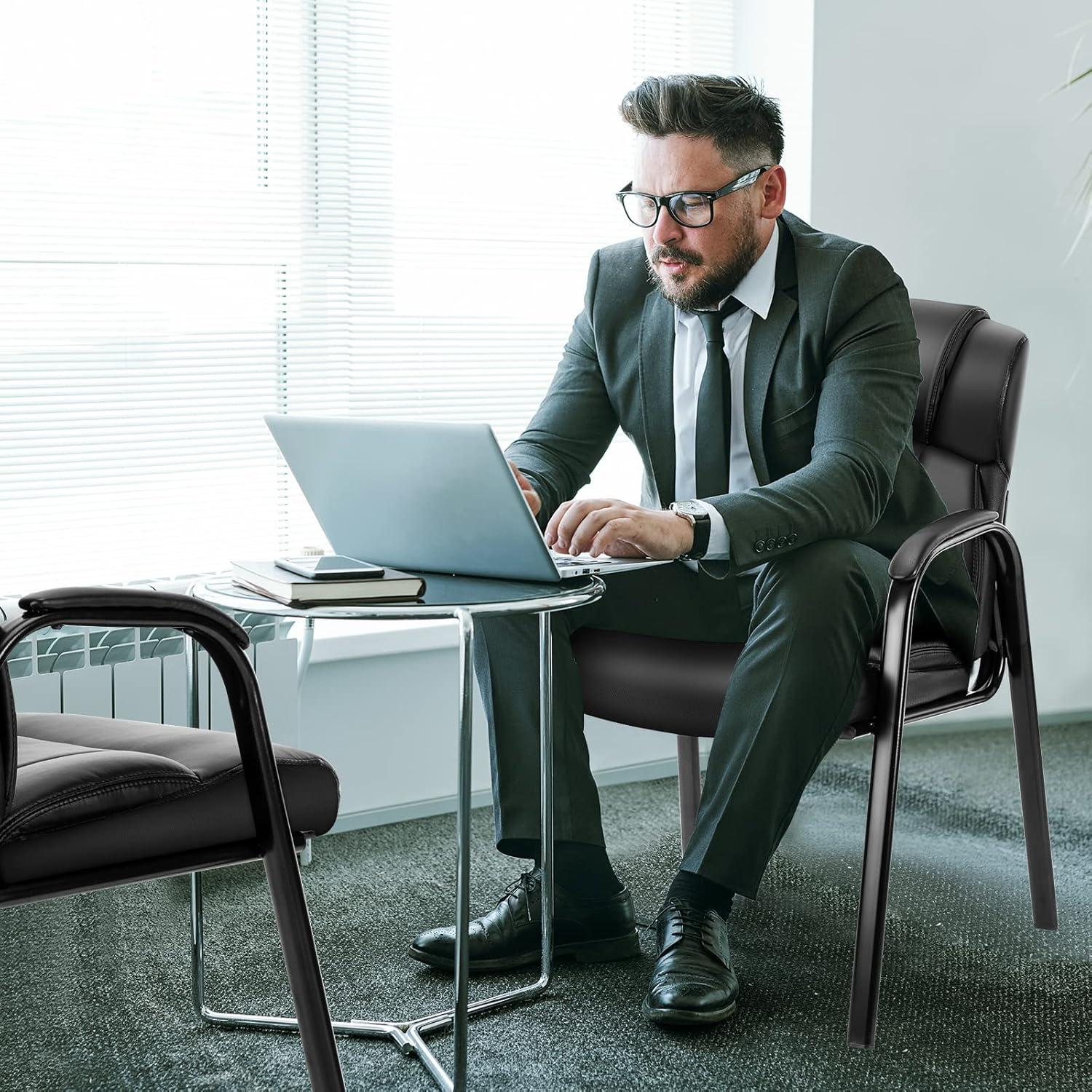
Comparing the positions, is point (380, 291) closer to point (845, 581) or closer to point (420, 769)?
point (420, 769)

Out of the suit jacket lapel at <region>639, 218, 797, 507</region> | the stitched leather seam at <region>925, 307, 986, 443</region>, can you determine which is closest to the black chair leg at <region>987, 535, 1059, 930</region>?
the stitched leather seam at <region>925, 307, 986, 443</region>

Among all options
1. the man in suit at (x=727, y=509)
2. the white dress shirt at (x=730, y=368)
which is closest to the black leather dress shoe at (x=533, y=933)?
the man in suit at (x=727, y=509)

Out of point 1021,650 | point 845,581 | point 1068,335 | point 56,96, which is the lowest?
point 1021,650

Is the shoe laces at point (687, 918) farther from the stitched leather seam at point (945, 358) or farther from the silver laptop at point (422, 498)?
the stitched leather seam at point (945, 358)

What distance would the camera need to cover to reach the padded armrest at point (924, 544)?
5.63 feet

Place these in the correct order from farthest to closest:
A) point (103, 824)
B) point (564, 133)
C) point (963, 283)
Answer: point (963, 283)
point (564, 133)
point (103, 824)

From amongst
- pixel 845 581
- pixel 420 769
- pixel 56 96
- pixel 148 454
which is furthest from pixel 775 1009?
pixel 56 96

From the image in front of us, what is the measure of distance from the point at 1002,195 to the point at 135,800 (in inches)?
103

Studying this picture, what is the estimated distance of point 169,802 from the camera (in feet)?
4.38

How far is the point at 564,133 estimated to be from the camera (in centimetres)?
300

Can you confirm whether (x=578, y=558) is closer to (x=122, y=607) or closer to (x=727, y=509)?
(x=727, y=509)

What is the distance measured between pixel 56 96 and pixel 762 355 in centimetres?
130

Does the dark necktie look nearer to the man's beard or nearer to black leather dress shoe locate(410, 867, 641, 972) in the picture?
the man's beard

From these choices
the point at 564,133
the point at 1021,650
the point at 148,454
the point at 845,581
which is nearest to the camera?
the point at 845,581
